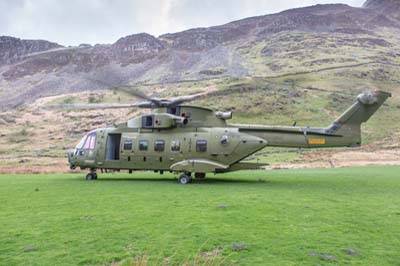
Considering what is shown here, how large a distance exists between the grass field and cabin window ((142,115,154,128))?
637cm

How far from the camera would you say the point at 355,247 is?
7.15 metres

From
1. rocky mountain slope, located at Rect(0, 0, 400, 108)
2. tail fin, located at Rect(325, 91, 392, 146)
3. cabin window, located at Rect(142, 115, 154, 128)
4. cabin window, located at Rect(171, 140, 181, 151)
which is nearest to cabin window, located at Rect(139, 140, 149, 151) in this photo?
cabin window, located at Rect(142, 115, 154, 128)

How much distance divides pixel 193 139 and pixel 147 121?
2745 mm

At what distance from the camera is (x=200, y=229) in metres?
8.28

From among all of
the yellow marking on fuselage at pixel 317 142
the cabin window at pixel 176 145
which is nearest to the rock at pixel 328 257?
the yellow marking on fuselage at pixel 317 142

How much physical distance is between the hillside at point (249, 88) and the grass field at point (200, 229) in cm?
574

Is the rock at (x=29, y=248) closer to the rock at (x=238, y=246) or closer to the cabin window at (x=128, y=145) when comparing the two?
the rock at (x=238, y=246)

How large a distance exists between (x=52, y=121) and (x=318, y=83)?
56.7 m

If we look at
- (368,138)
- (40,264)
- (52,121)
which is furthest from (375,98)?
(52,121)

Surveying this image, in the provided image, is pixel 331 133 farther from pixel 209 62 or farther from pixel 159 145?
pixel 209 62

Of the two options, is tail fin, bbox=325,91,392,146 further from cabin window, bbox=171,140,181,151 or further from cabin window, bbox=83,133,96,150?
cabin window, bbox=83,133,96,150

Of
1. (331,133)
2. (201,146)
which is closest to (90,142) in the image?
(201,146)

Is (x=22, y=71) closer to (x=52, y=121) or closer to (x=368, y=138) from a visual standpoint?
(x=52, y=121)

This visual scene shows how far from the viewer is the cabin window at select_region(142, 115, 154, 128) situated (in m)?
19.6
